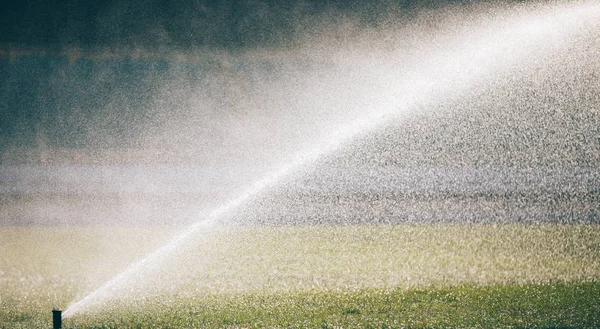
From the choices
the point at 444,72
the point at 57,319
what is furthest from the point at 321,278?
the point at 444,72

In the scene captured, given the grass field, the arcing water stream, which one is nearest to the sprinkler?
the grass field

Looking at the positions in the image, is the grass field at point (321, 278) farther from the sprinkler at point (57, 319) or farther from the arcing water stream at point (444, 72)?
the arcing water stream at point (444, 72)

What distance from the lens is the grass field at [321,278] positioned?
4.01 metres

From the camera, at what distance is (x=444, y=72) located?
10992 mm

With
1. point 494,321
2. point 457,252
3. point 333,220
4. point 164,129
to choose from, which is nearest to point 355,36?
point 164,129

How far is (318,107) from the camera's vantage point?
1473 centimetres

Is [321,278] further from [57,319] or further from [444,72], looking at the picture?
[444,72]

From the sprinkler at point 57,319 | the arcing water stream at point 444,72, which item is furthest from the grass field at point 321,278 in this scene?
the arcing water stream at point 444,72

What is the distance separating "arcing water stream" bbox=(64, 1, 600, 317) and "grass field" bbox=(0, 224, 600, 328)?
1.24 ft

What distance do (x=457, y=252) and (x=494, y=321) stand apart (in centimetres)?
231

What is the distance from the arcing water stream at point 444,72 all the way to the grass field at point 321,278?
38 centimetres

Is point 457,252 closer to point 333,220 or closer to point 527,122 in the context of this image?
point 333,220

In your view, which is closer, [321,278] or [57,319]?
[57,319]

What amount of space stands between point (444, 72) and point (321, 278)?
7086 millimetres
